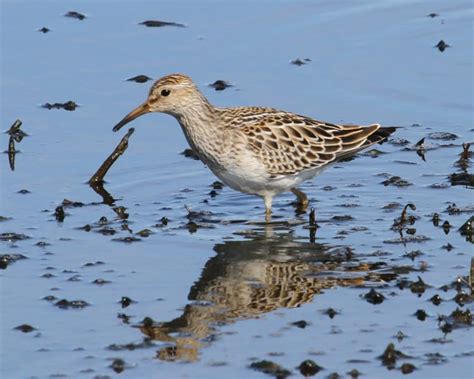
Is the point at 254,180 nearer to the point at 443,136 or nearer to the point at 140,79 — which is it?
the point at 443,136

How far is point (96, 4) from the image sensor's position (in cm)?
2034

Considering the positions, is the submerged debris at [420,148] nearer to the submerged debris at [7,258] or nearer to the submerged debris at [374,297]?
the submerged debris at [374,297]

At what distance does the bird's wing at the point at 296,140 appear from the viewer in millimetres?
14094

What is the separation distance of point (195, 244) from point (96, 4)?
26.7ft

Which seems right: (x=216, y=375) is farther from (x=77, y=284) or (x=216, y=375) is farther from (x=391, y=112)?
(x=391, y=112)

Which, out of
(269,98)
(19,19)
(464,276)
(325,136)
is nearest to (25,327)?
A: (464,276)

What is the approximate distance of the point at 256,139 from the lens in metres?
14.1

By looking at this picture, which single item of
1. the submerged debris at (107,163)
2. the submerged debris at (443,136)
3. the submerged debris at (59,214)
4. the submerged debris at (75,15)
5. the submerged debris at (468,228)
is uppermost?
the submerged debris at (75,15)

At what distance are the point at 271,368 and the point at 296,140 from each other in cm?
480

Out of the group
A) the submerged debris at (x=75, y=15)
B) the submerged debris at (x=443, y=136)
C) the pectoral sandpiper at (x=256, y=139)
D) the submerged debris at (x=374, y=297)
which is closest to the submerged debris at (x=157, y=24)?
the submerged debris at (x=75, y=15)

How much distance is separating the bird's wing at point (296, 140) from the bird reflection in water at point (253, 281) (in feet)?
2.82

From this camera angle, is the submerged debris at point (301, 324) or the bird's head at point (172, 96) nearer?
the submerged debris at point (301, 324)

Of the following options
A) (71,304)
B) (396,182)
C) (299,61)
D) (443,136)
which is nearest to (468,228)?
(396,182)

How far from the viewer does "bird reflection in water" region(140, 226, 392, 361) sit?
1079 centimetres
